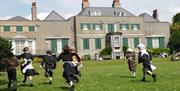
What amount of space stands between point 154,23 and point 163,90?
7011 cm

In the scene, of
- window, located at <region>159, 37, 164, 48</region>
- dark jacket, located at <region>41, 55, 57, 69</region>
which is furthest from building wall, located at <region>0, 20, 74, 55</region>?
dark jacket, located at <region>41, 55, 57, 69</region>

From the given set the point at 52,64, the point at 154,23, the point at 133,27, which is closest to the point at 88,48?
the point at 133,27

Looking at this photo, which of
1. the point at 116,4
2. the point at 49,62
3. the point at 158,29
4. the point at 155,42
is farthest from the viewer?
the point at 116,4

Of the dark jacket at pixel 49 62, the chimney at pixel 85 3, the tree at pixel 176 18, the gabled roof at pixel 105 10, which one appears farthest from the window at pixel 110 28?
the dark jacket at pixel 49 62

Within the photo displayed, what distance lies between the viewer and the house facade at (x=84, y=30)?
76.2 m

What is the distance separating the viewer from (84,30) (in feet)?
259

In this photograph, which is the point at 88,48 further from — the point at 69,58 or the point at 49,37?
the point at 69,58

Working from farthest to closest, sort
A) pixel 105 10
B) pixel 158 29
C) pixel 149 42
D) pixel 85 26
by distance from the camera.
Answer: pixel 158 29
pixel 105 10
pixel 149 42
pixel 85 26

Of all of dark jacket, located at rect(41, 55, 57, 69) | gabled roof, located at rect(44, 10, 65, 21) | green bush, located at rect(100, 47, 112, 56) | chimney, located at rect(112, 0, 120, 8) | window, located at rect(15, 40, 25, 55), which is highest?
chimney, located at rect(112, 0, 120, 8)

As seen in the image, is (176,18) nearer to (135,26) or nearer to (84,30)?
(135,26)

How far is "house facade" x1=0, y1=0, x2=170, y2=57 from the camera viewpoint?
7624 centimetres

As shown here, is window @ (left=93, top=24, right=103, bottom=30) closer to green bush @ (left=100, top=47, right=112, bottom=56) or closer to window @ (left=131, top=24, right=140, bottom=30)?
green bush @ (left=100, top=47, right=112, bottom=56)

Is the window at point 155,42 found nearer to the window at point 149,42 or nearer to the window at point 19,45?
the window at point 149,42

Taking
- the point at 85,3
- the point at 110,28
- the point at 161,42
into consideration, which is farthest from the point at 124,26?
the point at 85,3
